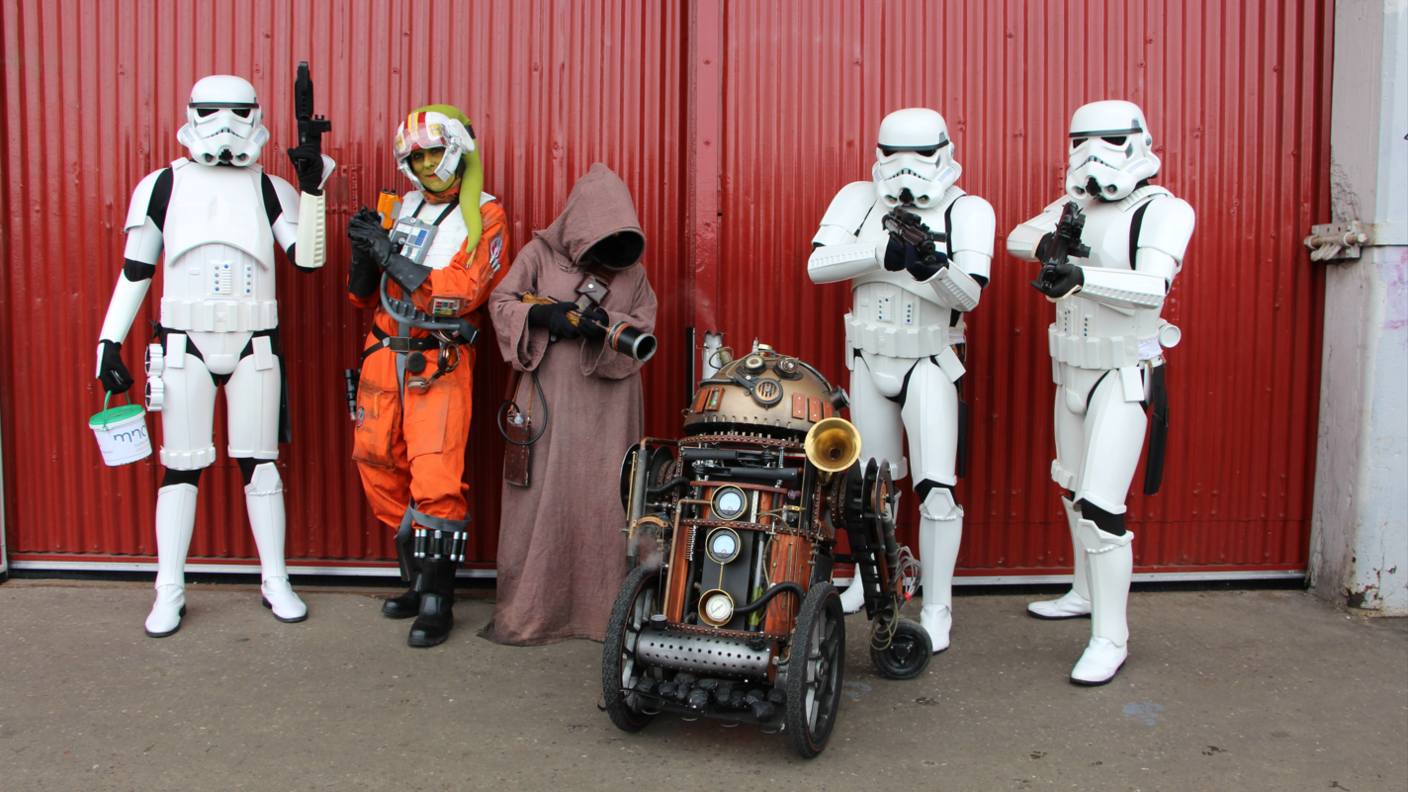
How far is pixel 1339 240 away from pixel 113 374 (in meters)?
5.38

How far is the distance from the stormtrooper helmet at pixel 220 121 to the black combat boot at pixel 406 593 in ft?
5.71

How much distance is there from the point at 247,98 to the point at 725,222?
6.95 ft

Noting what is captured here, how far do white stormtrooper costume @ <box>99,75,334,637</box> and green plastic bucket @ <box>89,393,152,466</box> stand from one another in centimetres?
11

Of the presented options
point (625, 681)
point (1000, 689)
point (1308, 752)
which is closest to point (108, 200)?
point (625, 681)

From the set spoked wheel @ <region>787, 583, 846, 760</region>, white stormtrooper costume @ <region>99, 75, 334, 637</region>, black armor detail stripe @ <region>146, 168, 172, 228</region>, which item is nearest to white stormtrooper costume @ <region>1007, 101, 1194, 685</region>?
spoked wheel @ <region>787, 583, 846, 760</region>

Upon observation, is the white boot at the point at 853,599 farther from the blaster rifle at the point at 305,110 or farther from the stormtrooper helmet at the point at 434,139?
the blaster rifle at the point at 305,110

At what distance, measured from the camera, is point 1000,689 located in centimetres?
354

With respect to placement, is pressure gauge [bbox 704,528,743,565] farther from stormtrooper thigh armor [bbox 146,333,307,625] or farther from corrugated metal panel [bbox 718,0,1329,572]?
stormtrooper thigh armor [bbox 146,333,307,625]

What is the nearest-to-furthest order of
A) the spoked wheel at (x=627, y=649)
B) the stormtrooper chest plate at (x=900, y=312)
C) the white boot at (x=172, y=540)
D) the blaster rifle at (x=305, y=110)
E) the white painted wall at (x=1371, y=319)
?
the spoked wheel at (x=627, y=649), the blaster rifle at (x=305, y=110), the stormtrooper chest plate at (x=900, y=312), the white boot at (x=172, y=540), the white painted wall at (x=1371, y=319)

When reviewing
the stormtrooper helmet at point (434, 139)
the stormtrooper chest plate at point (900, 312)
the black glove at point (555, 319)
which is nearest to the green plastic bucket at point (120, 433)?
the stormtrooper helmet at point (434, 139)

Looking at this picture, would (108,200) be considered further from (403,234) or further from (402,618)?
(402,618)

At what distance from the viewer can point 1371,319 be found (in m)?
4.38

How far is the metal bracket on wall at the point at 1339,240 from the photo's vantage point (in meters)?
4.36

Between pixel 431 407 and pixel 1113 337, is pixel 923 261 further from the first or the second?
pixel 431 407
